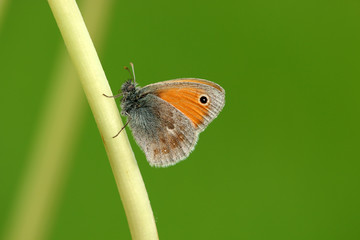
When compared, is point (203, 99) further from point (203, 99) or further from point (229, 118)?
point (229, 118)

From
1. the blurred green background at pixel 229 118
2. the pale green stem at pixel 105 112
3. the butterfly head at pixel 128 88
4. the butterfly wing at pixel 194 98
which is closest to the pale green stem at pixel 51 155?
the blurred green background at pixel 229 118

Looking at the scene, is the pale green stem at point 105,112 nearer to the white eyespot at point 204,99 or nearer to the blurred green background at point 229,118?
the white eyespot at point 204,99

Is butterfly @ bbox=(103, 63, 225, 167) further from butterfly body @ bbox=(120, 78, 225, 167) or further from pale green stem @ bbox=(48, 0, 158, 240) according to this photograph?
pale green stem @ bbox=(48, 0, 158, 240)

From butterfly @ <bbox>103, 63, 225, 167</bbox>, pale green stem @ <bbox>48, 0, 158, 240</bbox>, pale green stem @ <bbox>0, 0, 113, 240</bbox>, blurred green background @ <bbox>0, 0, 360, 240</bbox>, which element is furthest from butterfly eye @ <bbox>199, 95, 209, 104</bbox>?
pale green stem @ <bbox>48, 0, 158, 240</bbox>

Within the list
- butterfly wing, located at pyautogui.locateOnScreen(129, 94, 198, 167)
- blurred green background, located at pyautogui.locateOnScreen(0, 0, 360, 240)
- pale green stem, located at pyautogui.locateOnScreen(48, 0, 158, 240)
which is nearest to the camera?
pale green stem, located at pyautogui.locateOnScreen(48, 0, 158, 240)

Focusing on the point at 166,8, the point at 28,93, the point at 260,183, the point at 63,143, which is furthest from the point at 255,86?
the point at 28,93

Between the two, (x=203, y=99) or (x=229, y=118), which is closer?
(x=203, y=99)

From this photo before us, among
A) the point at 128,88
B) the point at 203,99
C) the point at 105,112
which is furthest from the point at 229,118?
the point at 105,112
